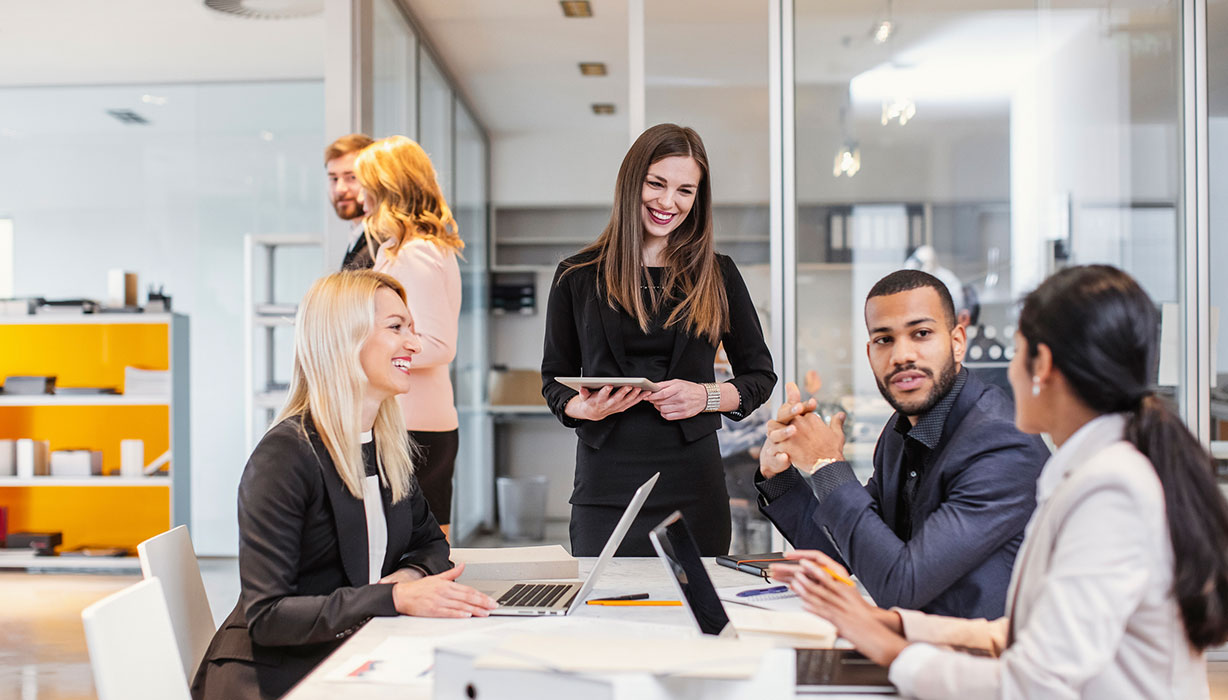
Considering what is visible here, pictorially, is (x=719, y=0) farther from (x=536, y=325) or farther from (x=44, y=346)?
(x=44, y=346)

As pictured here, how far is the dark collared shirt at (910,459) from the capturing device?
1681mm

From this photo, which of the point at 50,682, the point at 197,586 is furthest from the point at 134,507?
the point at 197,586

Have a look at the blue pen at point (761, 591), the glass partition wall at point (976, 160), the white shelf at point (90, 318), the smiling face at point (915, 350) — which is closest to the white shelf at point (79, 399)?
the white shelf at point (90, 318)

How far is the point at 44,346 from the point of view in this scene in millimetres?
6082

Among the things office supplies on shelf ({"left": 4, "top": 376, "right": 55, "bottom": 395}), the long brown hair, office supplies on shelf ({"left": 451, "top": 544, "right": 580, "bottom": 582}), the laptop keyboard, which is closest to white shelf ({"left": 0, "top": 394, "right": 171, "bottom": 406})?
office supplies on shelf ({"left": 4, "top": 376, "right": 55, "bottom": 395})

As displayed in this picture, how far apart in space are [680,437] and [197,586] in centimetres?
107

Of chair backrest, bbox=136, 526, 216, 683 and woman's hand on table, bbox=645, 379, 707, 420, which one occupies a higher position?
woman's hand on table, bbox=645, 379, 707, 420

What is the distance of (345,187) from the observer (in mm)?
3170

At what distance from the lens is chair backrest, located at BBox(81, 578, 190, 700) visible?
4.15 feet

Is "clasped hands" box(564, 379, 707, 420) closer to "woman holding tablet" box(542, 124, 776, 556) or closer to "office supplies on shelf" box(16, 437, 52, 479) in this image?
"woman holding tablet" box(542, 124, 776, 556)

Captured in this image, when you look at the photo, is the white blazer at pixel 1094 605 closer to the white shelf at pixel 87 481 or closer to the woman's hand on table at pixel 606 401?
the woman's hand on table at pixel 606 401

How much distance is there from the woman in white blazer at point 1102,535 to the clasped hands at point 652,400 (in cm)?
111

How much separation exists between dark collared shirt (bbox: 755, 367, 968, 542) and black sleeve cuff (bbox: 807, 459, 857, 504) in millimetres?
11

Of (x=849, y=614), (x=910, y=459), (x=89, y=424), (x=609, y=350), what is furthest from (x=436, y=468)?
(x=89, y=424)
